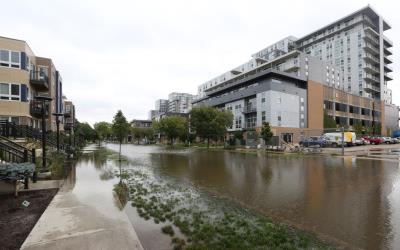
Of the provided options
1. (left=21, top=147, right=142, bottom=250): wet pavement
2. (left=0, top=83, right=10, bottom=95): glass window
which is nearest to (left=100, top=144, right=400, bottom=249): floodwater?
(left=21, top=147, right=142, bottom=250): wet pavement

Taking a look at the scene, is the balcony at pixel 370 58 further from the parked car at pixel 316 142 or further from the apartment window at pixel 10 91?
the apartment window at pixel 10 91

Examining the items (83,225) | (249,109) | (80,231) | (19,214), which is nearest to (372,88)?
(249,109)

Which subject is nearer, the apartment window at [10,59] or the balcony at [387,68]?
the apartment window at [10,59]

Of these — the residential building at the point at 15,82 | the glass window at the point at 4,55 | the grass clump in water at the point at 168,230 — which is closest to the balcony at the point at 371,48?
the residential building at the point at 15,82

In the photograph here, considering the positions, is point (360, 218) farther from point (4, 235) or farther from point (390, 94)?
point (390, 94)

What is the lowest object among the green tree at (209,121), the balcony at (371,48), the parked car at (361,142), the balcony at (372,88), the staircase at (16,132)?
the parked car at (361,142)

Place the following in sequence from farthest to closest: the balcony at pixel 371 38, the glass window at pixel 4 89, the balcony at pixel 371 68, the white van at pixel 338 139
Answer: the balcony at pixel 371 68
the balcony at pixel 371 38
the white van at pixel 338 139
the glass window at pixel 4 89

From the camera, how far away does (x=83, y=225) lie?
6.53 metres

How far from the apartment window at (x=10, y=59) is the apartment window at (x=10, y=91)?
6.83ft

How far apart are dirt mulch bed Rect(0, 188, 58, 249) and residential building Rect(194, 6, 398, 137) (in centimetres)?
6498

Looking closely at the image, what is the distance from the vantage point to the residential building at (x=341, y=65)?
252 feet

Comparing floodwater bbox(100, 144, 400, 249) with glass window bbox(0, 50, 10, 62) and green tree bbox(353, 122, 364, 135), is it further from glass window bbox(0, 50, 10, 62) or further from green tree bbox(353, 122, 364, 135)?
green tree bbox(353, 122, 364, 135)

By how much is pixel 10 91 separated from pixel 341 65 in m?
111

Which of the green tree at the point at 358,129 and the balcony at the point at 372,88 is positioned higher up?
the balcony at the point at 372,88
